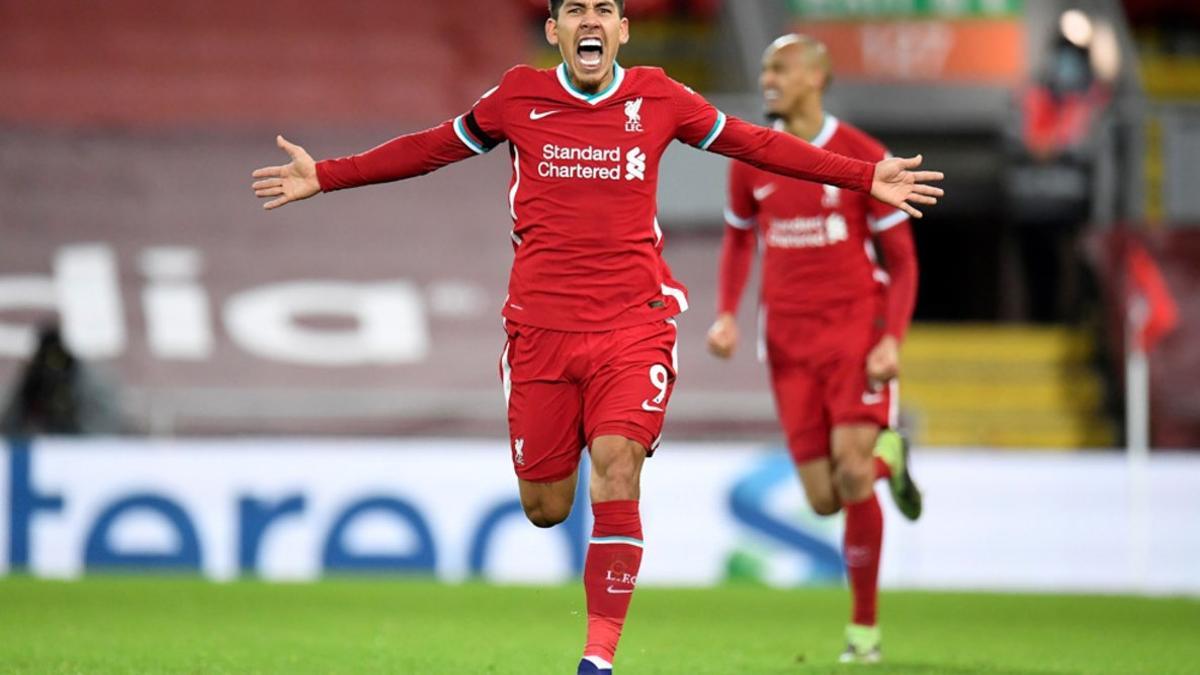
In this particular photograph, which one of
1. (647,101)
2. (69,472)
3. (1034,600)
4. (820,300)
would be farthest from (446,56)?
(647,101)

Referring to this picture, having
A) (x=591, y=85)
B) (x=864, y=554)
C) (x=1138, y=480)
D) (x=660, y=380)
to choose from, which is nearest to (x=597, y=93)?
(x=591, y=85)

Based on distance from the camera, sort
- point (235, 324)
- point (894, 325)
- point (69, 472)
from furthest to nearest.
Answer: point (235, 324) → point (69, 472) → point (894, 325)

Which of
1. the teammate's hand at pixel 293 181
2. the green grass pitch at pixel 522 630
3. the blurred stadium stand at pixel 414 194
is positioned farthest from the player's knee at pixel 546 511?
the blurred stadium stand at pixel 414 194

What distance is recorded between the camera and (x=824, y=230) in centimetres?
734

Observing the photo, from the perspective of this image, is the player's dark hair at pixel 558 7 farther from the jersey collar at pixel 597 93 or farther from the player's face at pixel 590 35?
the jersey collar at pixel 597 93

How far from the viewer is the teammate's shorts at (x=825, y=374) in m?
7.21

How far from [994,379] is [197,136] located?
6.68m

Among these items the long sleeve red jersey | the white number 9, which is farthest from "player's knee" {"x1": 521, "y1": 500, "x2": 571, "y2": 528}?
the long sleeve red jersey

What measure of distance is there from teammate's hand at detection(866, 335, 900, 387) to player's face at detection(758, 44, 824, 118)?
0.97 meters

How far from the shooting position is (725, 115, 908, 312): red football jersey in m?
7.30

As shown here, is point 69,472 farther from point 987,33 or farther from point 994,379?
point 987,33

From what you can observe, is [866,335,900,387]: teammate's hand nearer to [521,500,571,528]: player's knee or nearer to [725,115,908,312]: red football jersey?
[725,115,908,312]: red football jersey

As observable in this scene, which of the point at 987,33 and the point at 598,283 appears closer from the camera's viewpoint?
the point at 598,283

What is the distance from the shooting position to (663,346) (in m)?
5.63
